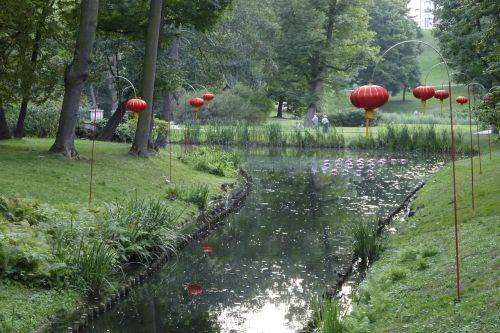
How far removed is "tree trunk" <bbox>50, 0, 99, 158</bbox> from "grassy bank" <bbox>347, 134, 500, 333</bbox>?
9489mm

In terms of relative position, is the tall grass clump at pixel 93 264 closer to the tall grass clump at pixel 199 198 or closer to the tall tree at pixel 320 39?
the tall grass clump at pixel 199 198

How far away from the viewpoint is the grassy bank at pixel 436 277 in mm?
7320

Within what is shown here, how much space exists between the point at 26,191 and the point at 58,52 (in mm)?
13806

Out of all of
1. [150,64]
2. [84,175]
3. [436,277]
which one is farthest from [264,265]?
[150,64]

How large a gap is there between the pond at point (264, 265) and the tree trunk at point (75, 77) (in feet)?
17.2

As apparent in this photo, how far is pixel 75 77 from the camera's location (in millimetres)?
18812

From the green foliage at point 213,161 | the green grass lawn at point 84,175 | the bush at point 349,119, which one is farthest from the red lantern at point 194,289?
the bush at point 349,119

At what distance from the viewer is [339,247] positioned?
1430 centimetres

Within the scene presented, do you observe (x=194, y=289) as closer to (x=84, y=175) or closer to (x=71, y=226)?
(x=71, y=226)

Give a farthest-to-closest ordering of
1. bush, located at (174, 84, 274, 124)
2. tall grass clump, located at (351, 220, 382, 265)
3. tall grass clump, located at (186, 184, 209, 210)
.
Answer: bush, located at (174, 84, 274, 124)
tall grass clump, located at (186, 184, 209, 210)
tall grass clump, located at (351, 220, 382, 265)

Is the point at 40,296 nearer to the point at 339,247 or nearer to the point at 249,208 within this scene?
the point at 339,247

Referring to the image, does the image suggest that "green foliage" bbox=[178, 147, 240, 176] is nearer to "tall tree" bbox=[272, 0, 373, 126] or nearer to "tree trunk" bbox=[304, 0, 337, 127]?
"tall tree" bbox=[272, 0, 373, 126]

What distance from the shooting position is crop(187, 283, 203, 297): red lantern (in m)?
11.1

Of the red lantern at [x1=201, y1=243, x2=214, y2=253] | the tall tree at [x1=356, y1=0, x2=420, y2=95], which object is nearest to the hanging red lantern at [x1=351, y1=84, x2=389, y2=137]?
the red lantern at [x1=201, y1=243, x2=214, y2=253]
